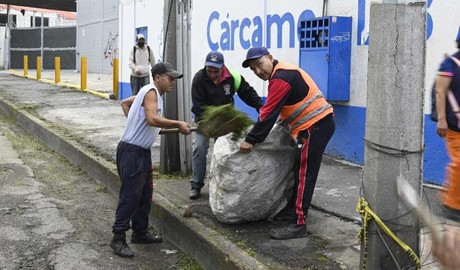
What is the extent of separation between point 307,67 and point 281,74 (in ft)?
9.99

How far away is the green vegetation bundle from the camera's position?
5457mm

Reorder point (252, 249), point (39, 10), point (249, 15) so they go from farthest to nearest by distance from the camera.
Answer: point (39, 10)
point (249, 15)
point (252, 249)

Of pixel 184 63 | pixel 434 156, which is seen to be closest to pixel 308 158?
pixel 434 156

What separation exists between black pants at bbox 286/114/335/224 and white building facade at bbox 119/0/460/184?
190 centimetres

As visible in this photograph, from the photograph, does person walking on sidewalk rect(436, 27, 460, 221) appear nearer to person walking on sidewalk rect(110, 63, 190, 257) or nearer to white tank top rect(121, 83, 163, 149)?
person walking on sidewalk rect(110, 63, 190, 257)

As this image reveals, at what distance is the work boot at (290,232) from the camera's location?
5133 millimetres

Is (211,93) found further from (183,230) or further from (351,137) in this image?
(351,137)

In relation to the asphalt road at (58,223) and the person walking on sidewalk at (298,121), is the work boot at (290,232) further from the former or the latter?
the asphalt road at (58,223)

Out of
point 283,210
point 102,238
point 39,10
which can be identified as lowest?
point 102,238

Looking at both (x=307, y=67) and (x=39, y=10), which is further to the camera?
(x=39, y=10)

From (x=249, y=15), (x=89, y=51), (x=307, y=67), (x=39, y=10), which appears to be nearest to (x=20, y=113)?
(x=249, y=15)

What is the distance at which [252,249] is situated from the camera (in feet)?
16.2

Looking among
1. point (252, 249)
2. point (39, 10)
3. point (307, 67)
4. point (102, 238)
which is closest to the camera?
point (252, 249)

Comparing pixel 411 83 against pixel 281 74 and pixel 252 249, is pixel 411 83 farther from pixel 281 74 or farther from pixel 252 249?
pixel 252 249
